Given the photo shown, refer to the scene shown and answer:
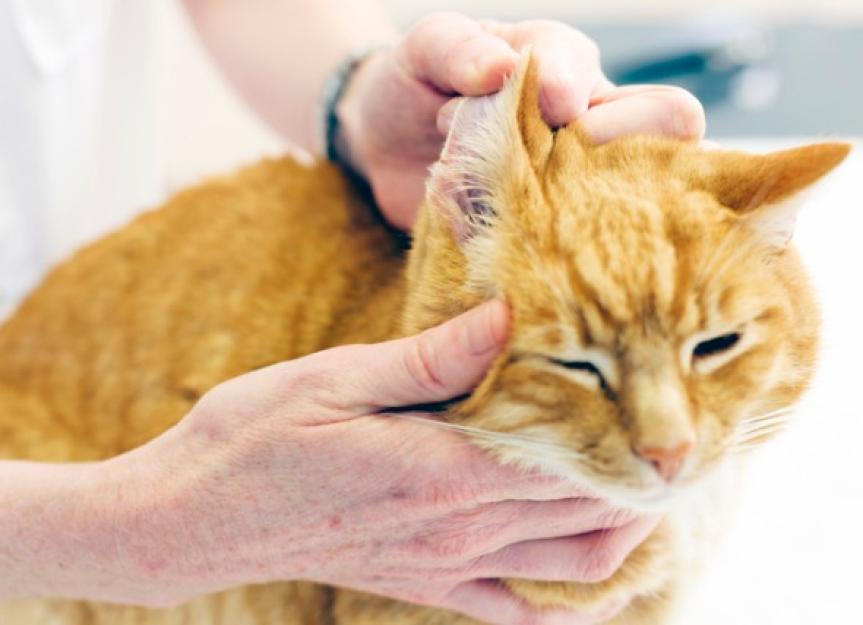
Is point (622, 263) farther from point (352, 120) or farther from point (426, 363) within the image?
point (352, 120)

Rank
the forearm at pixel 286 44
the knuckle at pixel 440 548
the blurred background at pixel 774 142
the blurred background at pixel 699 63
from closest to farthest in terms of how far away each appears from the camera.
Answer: the knuckle at pixel 440 548, the blurred background at pixel 774 142, the forearm at pixel 286 44, the blurred background at pixel 699 63

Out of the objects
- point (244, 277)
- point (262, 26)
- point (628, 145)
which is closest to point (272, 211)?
point (244, 277)

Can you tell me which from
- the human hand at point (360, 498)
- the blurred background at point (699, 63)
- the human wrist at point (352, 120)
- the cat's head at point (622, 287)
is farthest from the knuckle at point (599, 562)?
the blurred background at point (699, 63)

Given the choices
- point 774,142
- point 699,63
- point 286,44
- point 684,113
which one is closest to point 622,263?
point 684,113

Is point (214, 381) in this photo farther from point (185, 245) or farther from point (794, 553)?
point (794, 553)

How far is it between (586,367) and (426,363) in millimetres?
143

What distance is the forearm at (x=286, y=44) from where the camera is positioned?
1481 mm

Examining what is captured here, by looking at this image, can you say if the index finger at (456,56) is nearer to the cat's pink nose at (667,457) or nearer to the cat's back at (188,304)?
the cat's back at (188,304)

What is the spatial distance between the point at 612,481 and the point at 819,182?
33cm

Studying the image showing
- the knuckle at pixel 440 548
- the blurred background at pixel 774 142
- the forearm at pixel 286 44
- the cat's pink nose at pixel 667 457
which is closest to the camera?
the cat's pink nose at pixel 667 457

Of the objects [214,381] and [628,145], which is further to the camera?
[214,381]

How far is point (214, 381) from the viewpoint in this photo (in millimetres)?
1199

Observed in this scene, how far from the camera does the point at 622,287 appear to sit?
0.78 m

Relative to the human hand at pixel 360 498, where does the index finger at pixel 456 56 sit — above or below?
above
